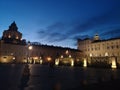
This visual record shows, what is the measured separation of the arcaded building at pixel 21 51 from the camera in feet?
241

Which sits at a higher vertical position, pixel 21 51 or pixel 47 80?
pixel 21 51

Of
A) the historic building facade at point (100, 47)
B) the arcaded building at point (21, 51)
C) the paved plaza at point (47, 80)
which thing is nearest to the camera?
the paved plaza at point (47, 80)

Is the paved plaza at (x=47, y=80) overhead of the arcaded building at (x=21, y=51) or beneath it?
beneath

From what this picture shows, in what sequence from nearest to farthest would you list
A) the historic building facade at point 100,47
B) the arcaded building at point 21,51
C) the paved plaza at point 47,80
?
1. the paved plaza at point 47,80
2. the arcaded building at point 21,51
3. the historic building facade at point 100,47

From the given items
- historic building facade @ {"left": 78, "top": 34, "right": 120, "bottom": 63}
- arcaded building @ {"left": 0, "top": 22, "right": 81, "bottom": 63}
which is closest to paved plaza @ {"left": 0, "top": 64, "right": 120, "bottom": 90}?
arcaded building @ {"left": 0, "top": 22, "right": 81, "bottom": 63}

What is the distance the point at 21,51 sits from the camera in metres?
79.6

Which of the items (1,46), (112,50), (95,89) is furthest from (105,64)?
(1,46)

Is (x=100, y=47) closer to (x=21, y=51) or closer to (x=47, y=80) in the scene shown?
(x=21, y=51)

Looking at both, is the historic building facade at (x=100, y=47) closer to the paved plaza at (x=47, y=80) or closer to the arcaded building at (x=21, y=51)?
the arcaded building at (x=21, y=51)

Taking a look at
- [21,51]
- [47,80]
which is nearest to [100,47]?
[21,51]

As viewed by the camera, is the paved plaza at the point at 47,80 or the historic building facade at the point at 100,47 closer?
the paved plaza at the point at 47,80

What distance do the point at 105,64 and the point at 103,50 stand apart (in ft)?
127

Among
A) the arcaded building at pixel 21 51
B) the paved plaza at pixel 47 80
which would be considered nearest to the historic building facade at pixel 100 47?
the arcaded building at pixel 21 51

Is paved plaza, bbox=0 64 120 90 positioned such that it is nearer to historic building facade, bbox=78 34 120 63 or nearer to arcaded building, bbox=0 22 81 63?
arcaded building, bbox=0 22 81 63
